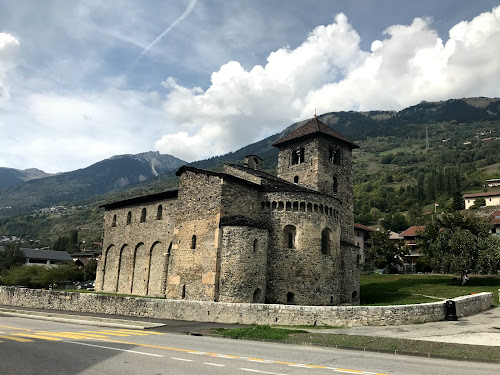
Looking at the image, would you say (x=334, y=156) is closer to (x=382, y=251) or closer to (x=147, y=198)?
(x=147, y=198)

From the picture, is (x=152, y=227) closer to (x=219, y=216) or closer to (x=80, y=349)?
(x=219, y=216)

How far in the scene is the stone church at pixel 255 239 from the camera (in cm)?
2823

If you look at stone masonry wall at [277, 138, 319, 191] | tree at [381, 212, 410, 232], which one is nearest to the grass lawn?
stone masonry wall at [277, 138, 319, 191]

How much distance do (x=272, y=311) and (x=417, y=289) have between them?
27488 mm

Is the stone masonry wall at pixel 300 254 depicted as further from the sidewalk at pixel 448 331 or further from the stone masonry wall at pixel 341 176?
the sidewalk at pixel 448 331

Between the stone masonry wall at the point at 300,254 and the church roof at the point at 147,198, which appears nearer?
the stone masonry wall at the point at 300,254

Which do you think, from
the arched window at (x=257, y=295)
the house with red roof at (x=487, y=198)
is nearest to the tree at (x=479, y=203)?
the house with red roof at (x=487, y=198)

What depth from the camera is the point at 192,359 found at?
11203 millimetres

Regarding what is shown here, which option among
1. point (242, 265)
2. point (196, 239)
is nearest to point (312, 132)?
point (196, 239)

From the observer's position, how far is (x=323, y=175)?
128 ft

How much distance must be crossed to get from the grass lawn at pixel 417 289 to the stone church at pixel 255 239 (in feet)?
13.7

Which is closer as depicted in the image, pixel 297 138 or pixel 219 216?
pixel 219 216

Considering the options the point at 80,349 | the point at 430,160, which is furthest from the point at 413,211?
the point at 80,349

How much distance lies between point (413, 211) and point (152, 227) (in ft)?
348
